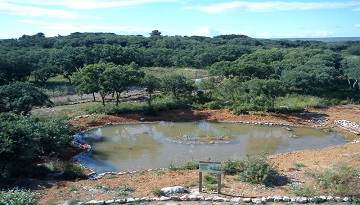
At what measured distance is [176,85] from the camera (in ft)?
96.7

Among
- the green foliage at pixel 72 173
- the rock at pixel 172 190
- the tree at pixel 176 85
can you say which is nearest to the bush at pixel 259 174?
the rock at pixel 172 190

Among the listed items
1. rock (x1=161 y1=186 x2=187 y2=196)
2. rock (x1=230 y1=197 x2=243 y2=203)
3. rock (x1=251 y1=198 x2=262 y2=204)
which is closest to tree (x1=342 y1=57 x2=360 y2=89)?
rock (x1=251 y1=198 x2=262 y2=204)

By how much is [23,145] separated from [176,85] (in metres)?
16.8

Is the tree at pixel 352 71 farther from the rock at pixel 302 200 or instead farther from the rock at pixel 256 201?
the rock at pixel 256 201

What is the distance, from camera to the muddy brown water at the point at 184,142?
18328 millimetres

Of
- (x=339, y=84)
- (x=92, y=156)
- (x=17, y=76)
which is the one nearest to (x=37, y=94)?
(x=92, y=156)

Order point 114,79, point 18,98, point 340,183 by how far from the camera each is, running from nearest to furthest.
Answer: point 340,183
point 18,98
point 114,79

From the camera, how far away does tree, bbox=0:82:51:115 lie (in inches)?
805

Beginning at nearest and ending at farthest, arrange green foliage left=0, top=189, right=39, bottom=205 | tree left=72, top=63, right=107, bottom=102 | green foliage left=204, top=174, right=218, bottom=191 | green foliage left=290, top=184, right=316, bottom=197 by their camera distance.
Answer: green foliage left=0, top=189, right=39, bottom=205, green foliage left=290, top=184, right=316, bottom=197, green foliage left=204, top=174, right=218, bottom=191, tree left=72, top=63, right=107, bottom=102

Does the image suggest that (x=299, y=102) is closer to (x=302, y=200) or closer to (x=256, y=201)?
(x=302, y=200)

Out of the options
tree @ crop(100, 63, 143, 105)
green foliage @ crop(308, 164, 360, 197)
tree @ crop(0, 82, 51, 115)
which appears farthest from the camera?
tree @ crop(100, 63, 143, 105)

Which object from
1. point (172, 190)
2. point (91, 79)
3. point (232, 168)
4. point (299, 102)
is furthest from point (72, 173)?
point (299, 102)

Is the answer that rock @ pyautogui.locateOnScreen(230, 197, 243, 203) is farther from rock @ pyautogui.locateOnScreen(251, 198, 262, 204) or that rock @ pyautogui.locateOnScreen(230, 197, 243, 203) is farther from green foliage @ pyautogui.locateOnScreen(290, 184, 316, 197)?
green foliage @ pyautogui.locateOnScreen(290, 184, 316, 197)

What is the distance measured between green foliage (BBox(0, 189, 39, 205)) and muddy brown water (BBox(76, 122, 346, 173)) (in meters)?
5.48
